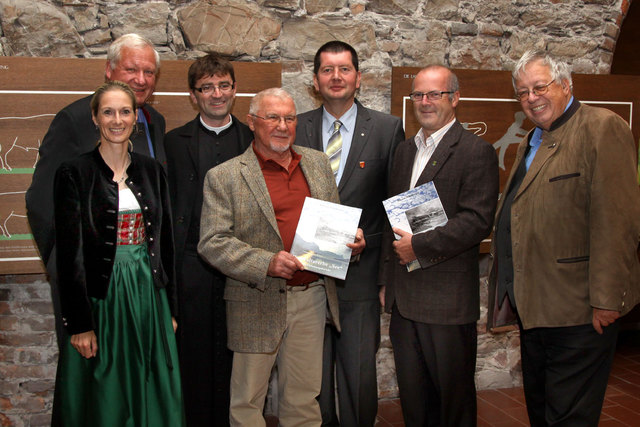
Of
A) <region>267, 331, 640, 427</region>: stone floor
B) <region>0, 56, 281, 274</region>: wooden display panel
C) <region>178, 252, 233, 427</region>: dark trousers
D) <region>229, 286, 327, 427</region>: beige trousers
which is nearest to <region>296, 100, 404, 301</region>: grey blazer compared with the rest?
<region>229, 286, 327, 427</region>: beige trousers

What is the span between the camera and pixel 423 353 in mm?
2910

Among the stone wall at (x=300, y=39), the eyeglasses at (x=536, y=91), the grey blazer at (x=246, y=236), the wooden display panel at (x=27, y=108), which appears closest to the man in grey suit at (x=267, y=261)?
the grey blazer at (x=246, y=236)

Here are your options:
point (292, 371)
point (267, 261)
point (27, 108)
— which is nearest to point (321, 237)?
point (267, 261)

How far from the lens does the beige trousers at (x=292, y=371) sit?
2.75 metres

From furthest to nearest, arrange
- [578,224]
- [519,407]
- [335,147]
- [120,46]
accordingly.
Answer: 1. [519,407]
2. [335,147]
3. [120,46]
4. [578,224]

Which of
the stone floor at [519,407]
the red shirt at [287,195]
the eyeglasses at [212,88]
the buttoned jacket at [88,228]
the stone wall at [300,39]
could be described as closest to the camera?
the buttoned jacket at [88,228]

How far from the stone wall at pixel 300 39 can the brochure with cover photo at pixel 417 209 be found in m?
1.57

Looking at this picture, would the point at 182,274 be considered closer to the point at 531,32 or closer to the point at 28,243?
the point at 28,243

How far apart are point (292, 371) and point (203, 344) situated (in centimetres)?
61

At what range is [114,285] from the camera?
251 centimetres

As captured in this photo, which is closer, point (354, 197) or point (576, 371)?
point (576, 371)

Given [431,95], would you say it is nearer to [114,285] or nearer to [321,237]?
[321,237]

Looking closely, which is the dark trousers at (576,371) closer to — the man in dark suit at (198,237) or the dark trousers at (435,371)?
the dark trousers at (435,371)

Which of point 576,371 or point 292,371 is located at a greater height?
point 576,371
